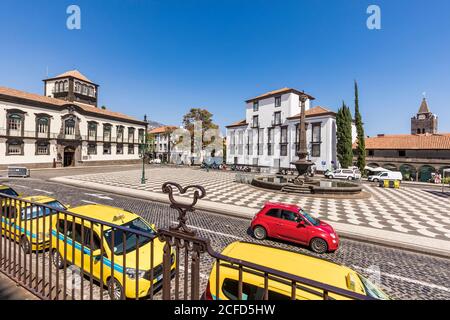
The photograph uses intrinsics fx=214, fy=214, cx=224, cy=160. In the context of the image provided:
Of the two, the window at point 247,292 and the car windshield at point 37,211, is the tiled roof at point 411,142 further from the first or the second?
→ the car windshield at point 37,211

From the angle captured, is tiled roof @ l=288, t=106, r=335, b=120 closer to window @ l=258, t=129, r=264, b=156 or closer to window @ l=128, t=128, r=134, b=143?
window @ l=258, t=129, r=264, b=156

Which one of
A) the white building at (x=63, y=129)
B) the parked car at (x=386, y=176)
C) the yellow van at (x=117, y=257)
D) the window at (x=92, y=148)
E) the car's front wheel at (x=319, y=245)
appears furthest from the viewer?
the window at (x=92, y=148)

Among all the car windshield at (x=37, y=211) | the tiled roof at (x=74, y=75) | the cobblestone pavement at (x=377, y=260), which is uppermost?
the tiled roof at (x=74, y=75)

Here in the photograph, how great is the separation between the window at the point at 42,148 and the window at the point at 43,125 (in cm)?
221

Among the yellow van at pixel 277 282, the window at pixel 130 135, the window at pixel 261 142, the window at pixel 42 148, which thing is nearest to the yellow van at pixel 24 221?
the yellow van at pixel 277 282

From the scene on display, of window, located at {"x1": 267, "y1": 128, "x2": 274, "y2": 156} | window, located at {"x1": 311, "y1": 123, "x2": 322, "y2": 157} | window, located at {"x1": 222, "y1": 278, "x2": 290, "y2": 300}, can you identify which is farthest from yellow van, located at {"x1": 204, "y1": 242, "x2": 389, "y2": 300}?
window, located at {"x1": 267, "y1": 128, "x2": 274, "y2": 156}

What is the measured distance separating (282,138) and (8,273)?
4644 cm

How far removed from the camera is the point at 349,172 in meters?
33.1

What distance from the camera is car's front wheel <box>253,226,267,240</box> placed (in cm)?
878

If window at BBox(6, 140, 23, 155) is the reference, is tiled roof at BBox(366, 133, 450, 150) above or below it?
above

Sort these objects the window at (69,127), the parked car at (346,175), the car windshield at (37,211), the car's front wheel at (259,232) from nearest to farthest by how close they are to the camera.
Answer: the car windshield at (37,211) < the car's front wheel at (259,232) < the parked car at (346,175) < the window at (69,127)

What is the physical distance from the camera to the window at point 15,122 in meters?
34.9

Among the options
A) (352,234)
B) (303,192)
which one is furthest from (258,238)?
(303,192)

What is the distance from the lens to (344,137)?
38656mm
